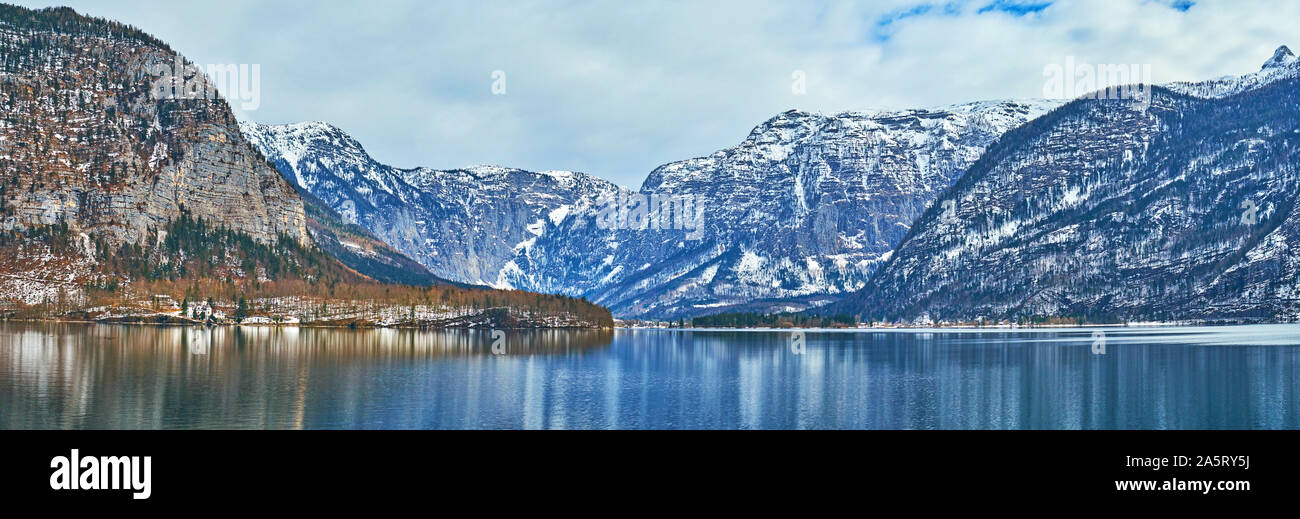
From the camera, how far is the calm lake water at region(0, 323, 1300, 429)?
8394 centimetres

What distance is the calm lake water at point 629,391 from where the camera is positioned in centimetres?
8394

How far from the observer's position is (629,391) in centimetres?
11306

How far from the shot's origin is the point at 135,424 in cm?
7862
